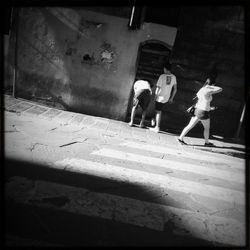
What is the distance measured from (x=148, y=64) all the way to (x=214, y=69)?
213 cm

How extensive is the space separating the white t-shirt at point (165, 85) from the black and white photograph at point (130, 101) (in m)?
0.03

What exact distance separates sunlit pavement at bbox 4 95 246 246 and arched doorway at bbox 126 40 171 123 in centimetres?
257

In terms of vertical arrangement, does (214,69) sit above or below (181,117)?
above

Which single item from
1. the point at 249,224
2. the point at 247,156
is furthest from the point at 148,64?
the point at 249,224

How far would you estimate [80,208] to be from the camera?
12.0 ft

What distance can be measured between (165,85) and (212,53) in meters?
2.16

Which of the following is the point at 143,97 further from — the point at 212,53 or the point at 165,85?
the point at 212,53

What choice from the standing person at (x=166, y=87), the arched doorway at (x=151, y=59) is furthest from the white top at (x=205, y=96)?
the arched doorway at (x=151, y=59)

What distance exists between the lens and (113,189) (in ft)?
14.3

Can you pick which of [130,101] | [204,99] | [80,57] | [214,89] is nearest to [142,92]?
[130,101]

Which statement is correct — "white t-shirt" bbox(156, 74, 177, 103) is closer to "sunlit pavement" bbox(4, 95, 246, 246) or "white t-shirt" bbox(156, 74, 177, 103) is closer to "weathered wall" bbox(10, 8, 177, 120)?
"weathered wall" bbox(10, 8, 177, 120)

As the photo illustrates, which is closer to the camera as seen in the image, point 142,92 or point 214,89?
point 214,89

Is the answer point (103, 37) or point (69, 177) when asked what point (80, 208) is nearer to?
point (69, 177)

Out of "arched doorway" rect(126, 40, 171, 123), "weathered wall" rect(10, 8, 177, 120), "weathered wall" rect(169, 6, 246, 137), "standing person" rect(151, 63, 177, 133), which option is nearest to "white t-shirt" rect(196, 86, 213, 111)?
"standing person" rect(151, 63, 177, 133)
